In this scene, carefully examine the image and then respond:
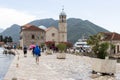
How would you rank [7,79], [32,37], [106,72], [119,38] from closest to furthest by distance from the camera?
[7,79], [106,72], [119,38], [32,37]

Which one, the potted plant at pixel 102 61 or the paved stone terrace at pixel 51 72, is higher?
the potted plant at pixel 102 61

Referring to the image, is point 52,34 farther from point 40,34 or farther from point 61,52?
point 61,52

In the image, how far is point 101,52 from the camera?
22000 millimetres

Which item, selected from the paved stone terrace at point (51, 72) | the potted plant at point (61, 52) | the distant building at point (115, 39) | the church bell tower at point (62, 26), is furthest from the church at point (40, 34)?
the paved stone terrace at point (51, 72)

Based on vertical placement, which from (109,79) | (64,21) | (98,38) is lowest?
(109,79)

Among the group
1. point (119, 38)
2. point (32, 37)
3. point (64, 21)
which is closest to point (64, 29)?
point (64, 21)

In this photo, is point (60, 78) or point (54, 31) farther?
point (54, 31)

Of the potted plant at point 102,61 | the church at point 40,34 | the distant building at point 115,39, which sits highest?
the church at point 40,34

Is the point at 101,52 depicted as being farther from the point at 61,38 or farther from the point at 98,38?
the point at 61,38

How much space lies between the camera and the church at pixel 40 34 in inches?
4780

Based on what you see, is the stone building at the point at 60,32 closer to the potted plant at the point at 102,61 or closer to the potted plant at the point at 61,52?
the potted plant at the point at 61,52

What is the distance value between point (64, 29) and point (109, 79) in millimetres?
113362

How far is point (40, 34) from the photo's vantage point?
124 metres

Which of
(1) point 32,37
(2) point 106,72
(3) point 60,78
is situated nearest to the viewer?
(3) point 60,78
